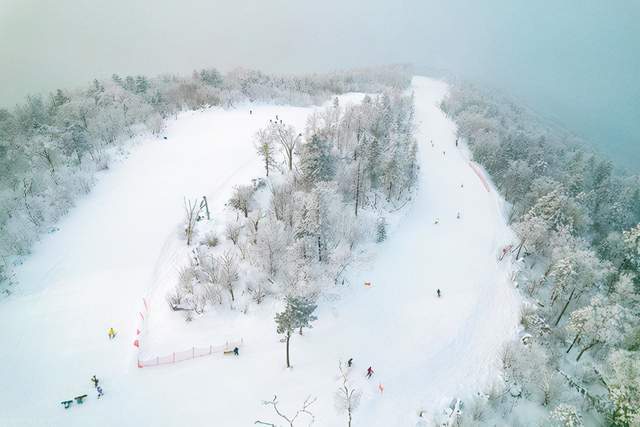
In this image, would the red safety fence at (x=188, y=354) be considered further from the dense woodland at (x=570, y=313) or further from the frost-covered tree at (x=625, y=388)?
the frost-covered tree at (x=625, y=388)

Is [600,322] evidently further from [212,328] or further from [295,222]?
[212,328]

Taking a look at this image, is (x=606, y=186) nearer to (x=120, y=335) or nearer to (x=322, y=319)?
(x=322, y=319)

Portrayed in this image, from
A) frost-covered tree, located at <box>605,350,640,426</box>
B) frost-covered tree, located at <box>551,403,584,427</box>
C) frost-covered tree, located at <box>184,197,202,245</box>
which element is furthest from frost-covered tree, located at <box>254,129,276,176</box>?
frost-covered tree, located at <box>605,350,640,426</box>

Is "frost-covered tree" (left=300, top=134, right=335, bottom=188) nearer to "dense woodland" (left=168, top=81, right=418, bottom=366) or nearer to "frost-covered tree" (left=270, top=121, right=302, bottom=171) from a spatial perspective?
"dense woodland" (left=168, top=81, right=418, bottom=366)

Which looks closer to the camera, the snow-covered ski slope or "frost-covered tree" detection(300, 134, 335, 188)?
the snow-covered ski slope

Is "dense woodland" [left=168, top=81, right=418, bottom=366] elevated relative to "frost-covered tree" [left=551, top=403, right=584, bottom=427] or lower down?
elevated

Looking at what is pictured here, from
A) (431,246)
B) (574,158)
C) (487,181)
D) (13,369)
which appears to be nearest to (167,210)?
(13,369)
